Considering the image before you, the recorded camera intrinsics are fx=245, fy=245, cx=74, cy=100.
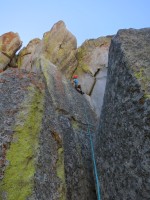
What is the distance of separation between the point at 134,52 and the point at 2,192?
622cm

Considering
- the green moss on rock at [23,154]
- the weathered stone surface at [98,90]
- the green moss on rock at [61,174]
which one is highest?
the green moss on rock at [23,154]

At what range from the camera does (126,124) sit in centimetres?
781

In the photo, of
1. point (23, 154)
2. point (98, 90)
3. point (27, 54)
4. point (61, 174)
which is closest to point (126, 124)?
point (61, 174)

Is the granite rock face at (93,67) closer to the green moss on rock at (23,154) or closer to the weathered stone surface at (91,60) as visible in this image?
the weathered stone surface at (91,60)

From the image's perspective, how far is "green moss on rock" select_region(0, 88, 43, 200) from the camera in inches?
273

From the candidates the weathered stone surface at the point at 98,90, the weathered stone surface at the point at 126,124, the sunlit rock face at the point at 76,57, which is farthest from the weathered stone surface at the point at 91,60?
the weathered stone surface at the point at 126,124

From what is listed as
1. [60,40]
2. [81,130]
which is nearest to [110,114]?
[81,130]

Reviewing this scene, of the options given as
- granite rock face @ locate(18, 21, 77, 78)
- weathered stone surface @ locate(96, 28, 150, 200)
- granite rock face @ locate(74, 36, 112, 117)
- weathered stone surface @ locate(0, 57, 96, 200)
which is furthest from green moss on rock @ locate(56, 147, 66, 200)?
granite rock face @ locate(18, 21, 77, 78)

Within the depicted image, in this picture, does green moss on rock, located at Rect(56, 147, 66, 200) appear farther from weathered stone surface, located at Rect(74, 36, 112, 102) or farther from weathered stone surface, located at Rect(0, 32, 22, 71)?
weathered stone surface, located at Rect(0, 32, 22, 71)

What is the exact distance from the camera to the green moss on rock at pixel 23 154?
6.93m

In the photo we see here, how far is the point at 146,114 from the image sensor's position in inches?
271

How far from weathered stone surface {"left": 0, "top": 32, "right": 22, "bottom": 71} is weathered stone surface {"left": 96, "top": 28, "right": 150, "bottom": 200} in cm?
2309

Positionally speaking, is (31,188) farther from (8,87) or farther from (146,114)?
(8,87)

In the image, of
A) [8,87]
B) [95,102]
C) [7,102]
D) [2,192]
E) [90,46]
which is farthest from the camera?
[90,46]
